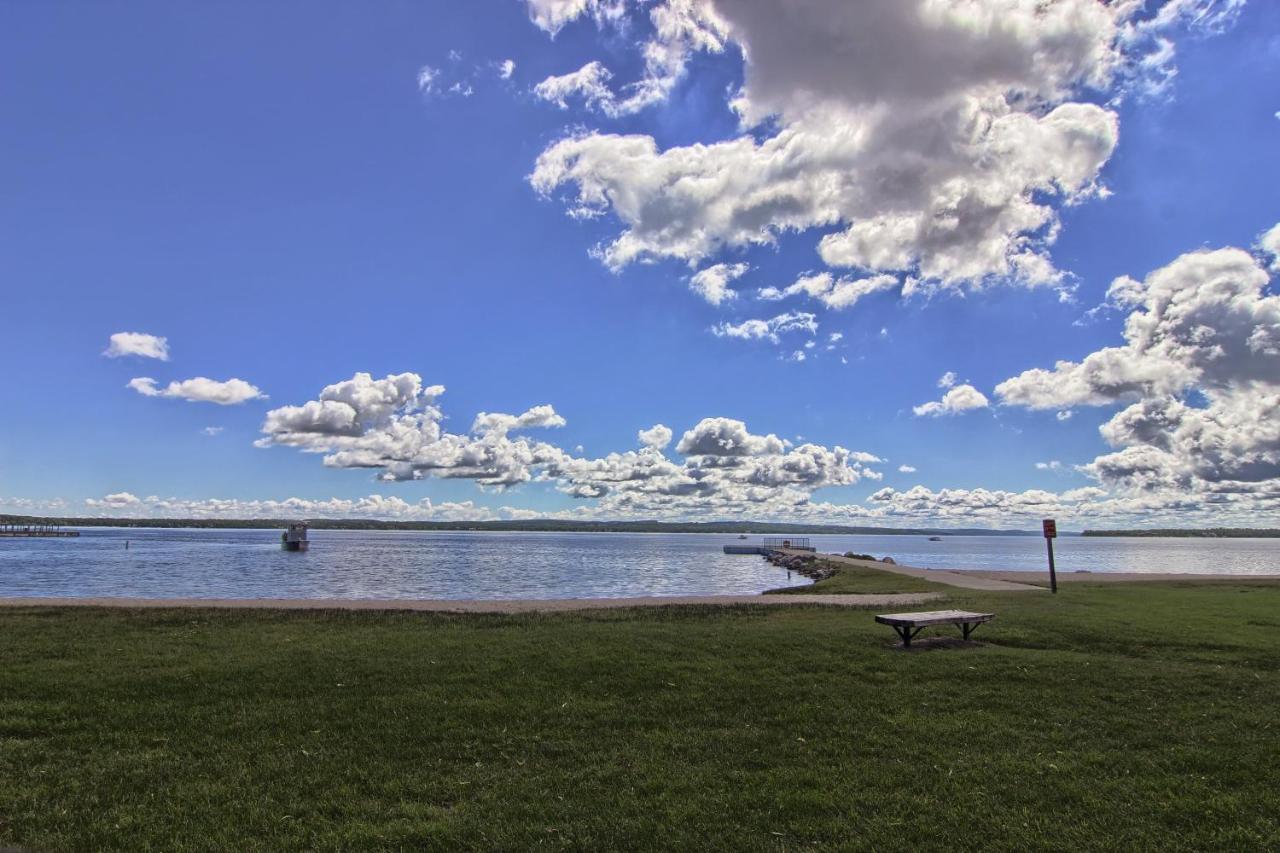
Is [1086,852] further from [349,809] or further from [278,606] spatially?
[278,606]

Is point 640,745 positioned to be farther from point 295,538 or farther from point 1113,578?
point 295,538

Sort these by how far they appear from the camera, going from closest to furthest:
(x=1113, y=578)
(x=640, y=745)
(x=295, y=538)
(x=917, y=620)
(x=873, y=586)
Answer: (x=640, y=745) < (x=917, y=620) < (x=873, y=586) < (x=1113, y=578) < (x=295, y=538)

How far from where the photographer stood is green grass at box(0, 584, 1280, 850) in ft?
18.0

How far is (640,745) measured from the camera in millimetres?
7352

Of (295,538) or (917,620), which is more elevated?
(917,620)

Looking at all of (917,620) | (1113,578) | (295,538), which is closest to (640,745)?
(917,620)

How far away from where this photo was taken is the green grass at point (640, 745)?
Result: 5484mm

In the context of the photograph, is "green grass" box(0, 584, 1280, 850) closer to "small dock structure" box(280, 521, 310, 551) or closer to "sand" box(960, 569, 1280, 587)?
"sand" box(960, 569, 1280, 587)

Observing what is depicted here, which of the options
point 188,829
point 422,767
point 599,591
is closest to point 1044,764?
point 422,767

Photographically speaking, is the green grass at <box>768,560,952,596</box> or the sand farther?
the sand

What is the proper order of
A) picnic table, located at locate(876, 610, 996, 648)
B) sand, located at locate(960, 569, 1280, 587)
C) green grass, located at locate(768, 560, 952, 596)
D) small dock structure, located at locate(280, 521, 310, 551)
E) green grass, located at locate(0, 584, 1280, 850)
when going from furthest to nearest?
small dock structure, located at locate(280, 521, 310, 551), sand, located at locate(960, 569, 1280, 587), green grass, located at locate(768, 560, 952, 596), picnic table, located at locate(876, 610, 996, 648), green grass, located at locate(0, 584, 1280, 850)

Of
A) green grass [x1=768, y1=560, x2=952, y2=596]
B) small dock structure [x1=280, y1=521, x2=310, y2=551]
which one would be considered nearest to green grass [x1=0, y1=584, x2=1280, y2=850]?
green grass [x1=768, y1=560, x2=952, y2=596]

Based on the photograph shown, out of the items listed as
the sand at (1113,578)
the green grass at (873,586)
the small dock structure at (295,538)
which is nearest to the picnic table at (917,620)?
the green grass at (873,586)

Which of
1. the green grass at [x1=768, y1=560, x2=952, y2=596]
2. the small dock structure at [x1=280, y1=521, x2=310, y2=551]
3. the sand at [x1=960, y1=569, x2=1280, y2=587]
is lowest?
the sand at [x1=960, y1=569, x2=1280, y2=587]
